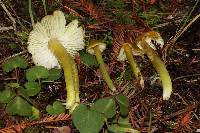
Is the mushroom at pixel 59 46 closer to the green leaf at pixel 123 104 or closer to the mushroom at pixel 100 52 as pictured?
the mushroom at pixel 100 52

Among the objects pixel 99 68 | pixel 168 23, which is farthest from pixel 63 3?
pixel 168 23

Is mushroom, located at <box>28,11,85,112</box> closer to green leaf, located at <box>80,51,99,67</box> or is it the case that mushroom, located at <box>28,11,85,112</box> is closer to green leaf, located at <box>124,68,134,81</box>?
green leaf, located at <box>80,51,99,67</box>

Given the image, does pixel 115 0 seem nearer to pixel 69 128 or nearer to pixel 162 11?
pixel 162 11

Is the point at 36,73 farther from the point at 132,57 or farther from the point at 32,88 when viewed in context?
the point at 132,57

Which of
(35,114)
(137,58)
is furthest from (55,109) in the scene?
(137,58)

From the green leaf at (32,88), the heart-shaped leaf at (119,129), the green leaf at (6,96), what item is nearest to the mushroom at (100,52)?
the heart-shaped leaf at (119,129)

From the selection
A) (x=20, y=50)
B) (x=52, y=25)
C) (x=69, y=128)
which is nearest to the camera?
(x=69, y=128)
